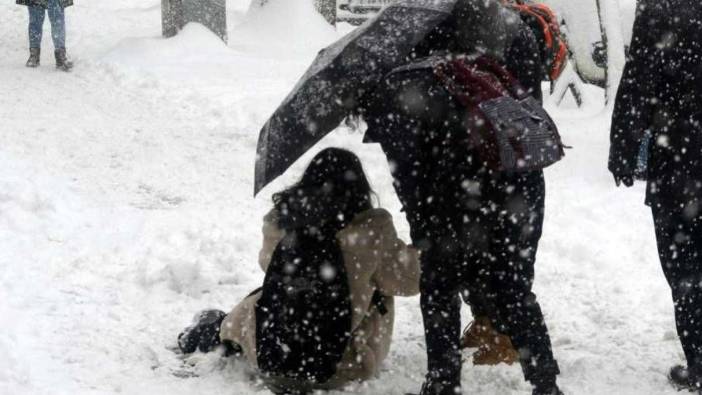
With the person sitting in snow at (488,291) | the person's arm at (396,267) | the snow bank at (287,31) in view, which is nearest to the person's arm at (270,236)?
the person's arm at (396,267)

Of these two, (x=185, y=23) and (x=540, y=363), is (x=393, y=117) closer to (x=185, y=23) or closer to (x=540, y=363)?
(x=540, y=363)

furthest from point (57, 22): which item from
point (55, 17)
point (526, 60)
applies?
point (526, 60)

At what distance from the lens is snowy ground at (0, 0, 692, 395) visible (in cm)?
422

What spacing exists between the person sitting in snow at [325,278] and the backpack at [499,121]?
0.64 meters

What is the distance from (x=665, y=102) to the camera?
400 cm

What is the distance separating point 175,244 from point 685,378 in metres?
2.97

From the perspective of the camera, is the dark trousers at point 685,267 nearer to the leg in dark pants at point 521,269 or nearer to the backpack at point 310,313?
the leg in dark pants at point 521,269

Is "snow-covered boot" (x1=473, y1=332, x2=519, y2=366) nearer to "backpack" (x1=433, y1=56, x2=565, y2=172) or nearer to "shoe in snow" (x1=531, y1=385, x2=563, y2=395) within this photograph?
"shoe in snow" (x1=531, y1=385, x2=563, y2=395)

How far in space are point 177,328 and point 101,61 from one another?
7688 millimetres

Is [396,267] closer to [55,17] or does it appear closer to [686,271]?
[686,271]

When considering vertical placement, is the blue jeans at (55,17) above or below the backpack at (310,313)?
below

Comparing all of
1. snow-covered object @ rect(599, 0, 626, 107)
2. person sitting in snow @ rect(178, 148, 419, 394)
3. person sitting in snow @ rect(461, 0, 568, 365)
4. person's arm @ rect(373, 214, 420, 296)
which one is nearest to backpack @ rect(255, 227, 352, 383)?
person sitting in snow @ rect(178, 148, 419, 394)

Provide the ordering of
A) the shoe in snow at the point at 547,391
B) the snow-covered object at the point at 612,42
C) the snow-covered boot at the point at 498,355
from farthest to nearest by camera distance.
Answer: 1. the snow-covered object at the point at 612,42
2. the snow-covered boot at the point at 498,355
3. the shoe in snow at the point at 547,391

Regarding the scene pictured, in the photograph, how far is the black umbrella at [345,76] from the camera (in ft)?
12.1
